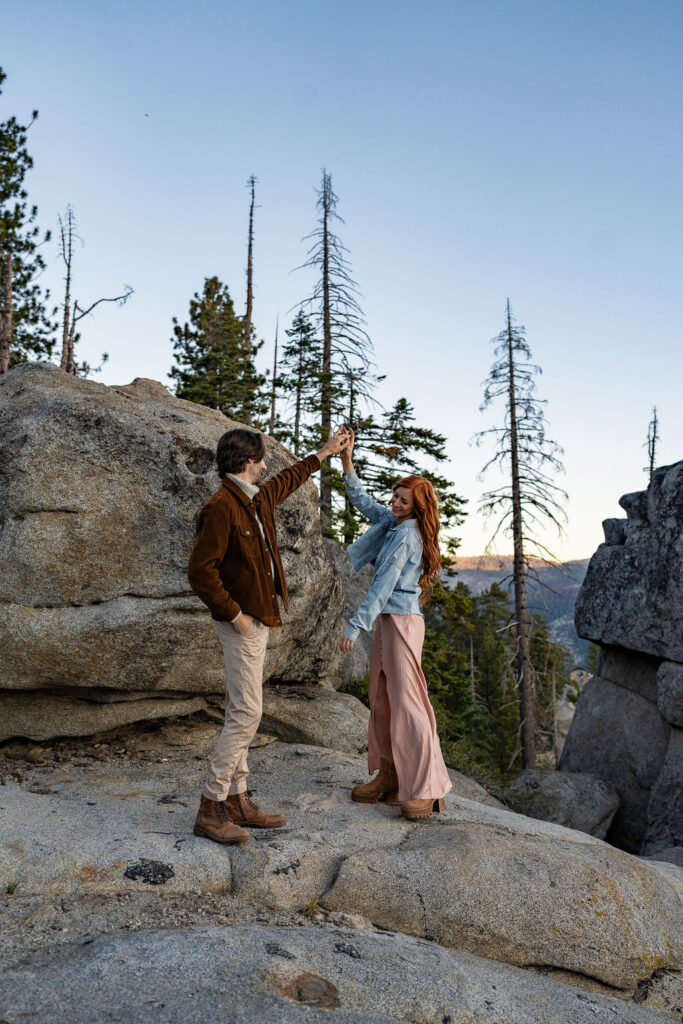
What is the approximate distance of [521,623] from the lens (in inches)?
823

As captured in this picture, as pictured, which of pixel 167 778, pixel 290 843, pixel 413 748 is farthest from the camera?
→ pixel 167 778

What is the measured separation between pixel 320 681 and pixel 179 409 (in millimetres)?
3979

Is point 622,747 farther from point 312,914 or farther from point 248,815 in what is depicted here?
point 312,914

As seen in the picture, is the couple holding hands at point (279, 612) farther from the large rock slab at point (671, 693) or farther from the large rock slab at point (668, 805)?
the large rock slab at point (671, 693)

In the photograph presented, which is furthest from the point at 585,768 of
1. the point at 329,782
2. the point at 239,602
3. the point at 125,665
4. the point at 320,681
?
the point at 239,602

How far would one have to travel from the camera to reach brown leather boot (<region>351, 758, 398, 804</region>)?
632 cm

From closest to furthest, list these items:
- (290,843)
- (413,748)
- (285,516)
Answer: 1. (290,843)
2. (413,748)
3. (285,516)

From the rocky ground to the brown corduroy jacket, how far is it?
174cm

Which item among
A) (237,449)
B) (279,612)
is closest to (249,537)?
(237,449)

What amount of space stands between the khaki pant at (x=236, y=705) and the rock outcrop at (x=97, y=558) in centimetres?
223

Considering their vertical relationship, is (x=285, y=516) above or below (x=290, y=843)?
above

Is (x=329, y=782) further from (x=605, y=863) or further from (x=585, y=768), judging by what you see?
(x=585, y=768)

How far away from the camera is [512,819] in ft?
23.0

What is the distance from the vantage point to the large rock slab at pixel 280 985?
3.08 metres
